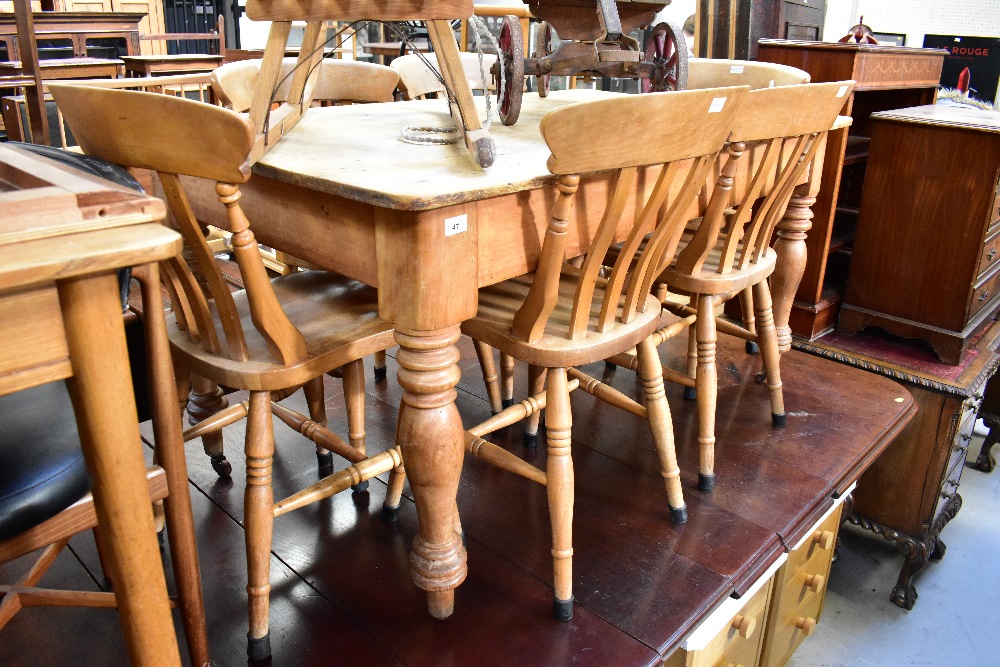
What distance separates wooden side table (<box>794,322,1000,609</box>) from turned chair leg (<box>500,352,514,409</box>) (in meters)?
1.16

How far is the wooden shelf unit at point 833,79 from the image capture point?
2.54 metres

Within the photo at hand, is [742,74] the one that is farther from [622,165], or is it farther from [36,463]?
[36,463]

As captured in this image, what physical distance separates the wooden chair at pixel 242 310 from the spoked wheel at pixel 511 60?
1.77 ft

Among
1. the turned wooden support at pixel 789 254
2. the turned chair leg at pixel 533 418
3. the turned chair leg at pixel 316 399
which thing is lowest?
the turned chair leg at pixel 533 418

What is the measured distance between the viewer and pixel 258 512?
1.34 metres

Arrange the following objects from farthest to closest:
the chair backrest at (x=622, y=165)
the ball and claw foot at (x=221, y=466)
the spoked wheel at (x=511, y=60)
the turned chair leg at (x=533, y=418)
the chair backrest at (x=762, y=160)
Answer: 1. the turned chair leg at (x=533, y=418)
2. the ball and claw foot at (x=221, y=466)
3. the spoked wheel at (x=511, y=60)
4. the chair backrest at (x=762, y=160)
5. the chair backrest at (x=622, y=165)

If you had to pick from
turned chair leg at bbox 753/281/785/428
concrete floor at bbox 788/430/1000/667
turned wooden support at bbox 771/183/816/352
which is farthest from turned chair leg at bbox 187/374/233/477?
concrete floor at bbox 788/430/1000/667

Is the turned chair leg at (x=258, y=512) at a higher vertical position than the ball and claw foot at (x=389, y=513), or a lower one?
higher

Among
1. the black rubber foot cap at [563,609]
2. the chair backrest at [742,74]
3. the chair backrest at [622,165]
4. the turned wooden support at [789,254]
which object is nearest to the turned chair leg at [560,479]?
the black rubber foot cap at [563,609]

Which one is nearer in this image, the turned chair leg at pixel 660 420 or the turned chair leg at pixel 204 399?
the turned chair leg at pixel 660 420

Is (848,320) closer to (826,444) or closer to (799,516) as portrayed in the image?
(826,444)

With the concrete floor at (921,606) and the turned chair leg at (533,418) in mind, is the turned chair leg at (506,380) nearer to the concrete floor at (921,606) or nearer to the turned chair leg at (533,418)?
the turned chair leg at (533,418)

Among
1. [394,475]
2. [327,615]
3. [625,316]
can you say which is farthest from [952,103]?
[327,615]

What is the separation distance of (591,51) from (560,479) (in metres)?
1.01
